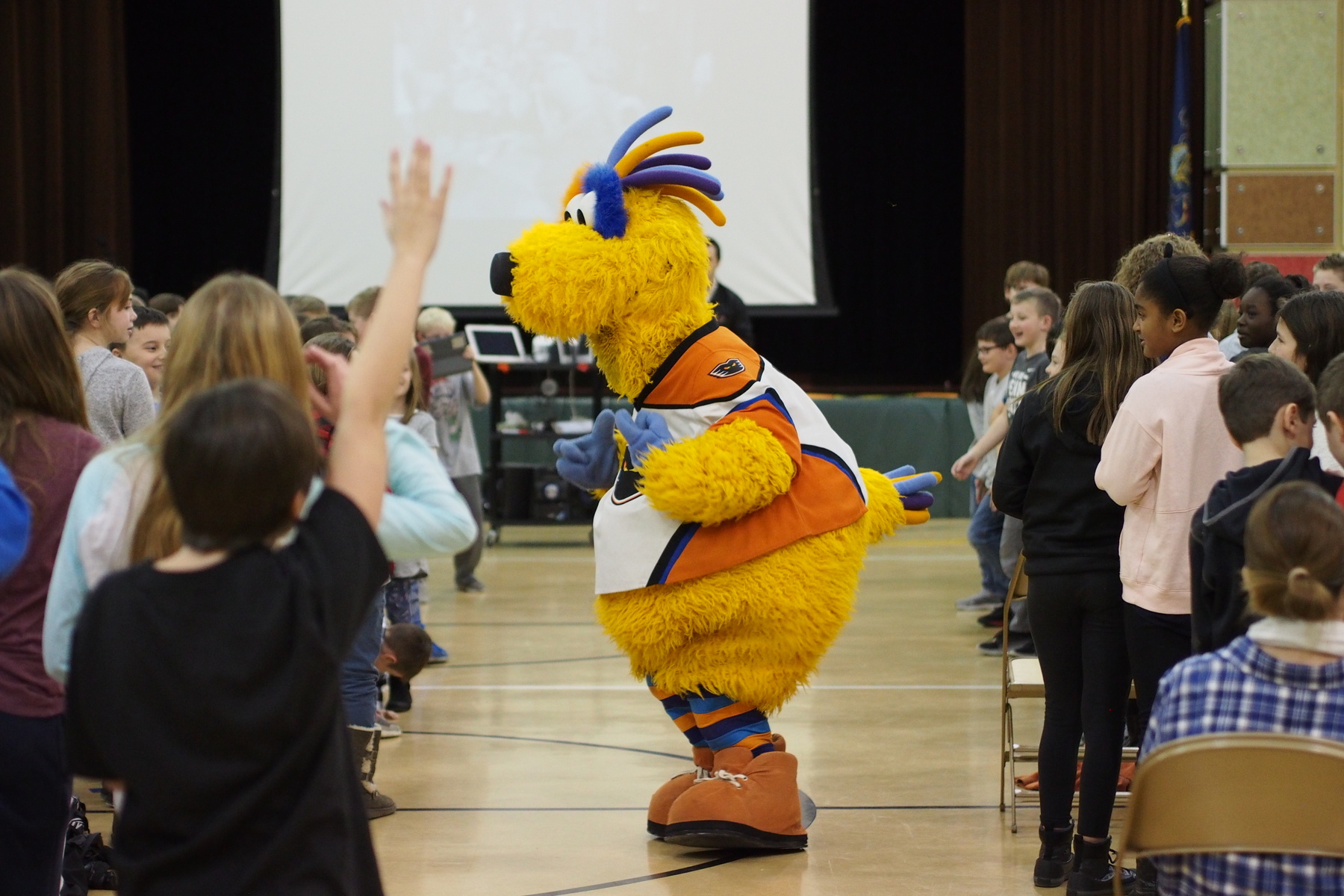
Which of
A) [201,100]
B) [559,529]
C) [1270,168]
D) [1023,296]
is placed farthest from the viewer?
[201,100]

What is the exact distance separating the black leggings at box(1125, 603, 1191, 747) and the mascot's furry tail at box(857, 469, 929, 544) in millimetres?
749

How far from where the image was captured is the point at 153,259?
41.5 ft

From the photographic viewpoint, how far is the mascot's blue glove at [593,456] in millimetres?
3982

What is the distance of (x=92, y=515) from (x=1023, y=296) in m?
4.43

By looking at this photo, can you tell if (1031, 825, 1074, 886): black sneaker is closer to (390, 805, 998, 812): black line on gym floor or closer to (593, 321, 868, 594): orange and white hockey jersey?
(390, 805, 998, 812): black line on gym floor

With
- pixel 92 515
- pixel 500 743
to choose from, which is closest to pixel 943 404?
pixel 500 743

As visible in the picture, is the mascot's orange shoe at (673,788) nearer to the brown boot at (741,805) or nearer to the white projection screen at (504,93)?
the brown boot at (741,805)

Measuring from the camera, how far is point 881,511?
154 inches

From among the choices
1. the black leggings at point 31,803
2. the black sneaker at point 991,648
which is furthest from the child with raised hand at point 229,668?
the black sneaker at point 991,648

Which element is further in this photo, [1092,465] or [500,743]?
[500,743]

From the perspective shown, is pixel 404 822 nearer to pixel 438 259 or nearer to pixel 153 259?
pixel 438 259

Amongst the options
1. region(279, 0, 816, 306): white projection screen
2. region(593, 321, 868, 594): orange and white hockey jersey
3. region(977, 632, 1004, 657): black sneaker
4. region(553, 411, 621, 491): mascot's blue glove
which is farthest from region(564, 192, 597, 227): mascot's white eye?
region(279, 0, 816, 306): white projection screen

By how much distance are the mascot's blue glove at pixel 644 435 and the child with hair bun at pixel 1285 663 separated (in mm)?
1726

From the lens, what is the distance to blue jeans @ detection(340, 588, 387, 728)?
13.5 ft
